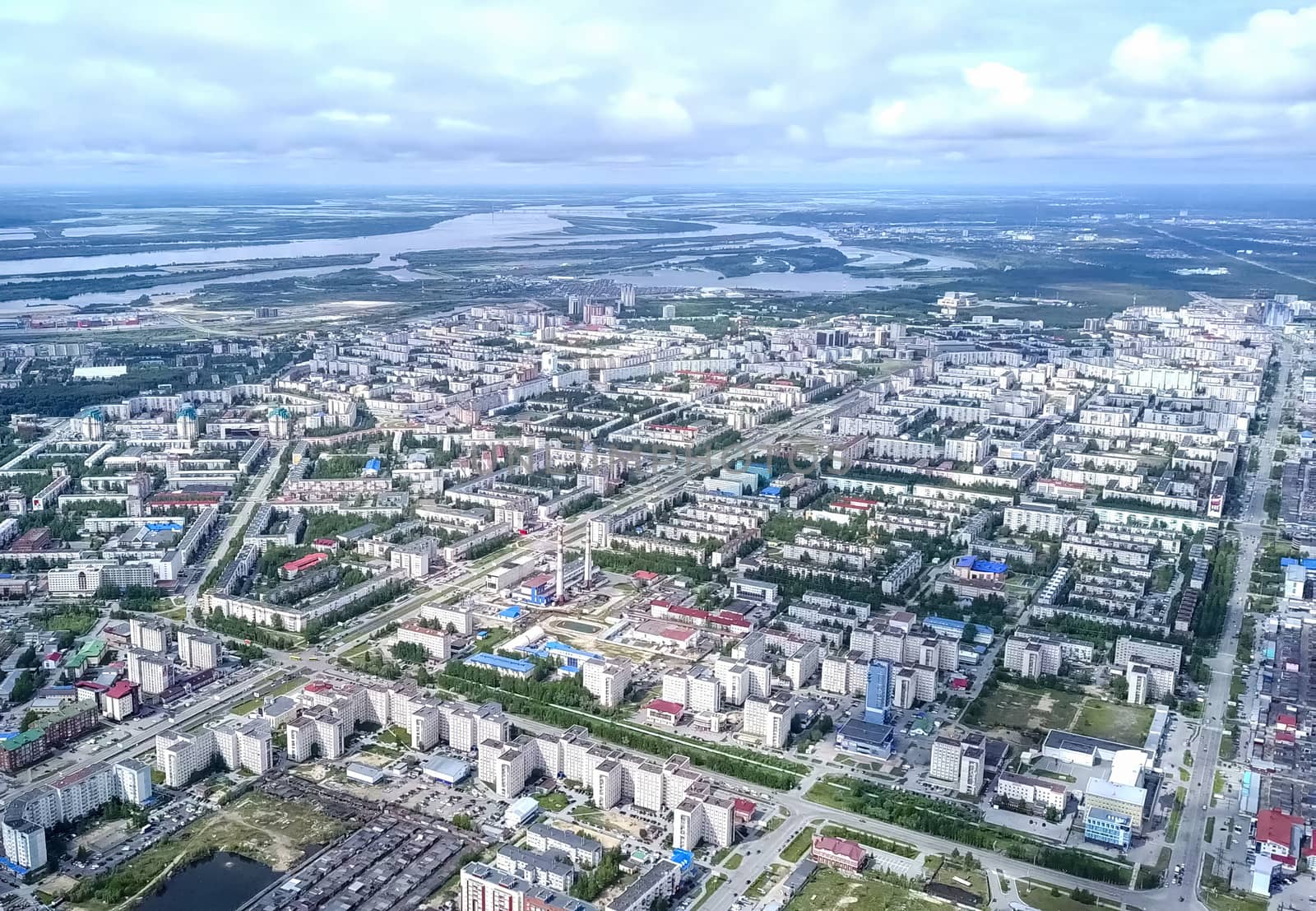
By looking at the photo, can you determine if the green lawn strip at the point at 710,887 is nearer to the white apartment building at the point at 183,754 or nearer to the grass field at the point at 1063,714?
the grass field at the point at 1063,714

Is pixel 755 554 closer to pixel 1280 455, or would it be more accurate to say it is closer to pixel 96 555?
pixel 96 555

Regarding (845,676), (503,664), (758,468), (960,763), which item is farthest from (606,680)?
(758,468)

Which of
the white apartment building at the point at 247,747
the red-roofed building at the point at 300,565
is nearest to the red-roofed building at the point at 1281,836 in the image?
the white apartment building at the point at 247,747

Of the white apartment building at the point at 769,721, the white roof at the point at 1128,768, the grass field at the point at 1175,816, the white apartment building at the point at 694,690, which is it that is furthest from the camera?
the white apartment building at the point at 694,690

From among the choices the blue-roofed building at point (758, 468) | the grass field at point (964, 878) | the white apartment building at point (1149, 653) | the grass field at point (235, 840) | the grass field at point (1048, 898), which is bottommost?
the grass field at point (1048, 898)

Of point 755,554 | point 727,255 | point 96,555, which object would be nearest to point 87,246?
point 727,255
